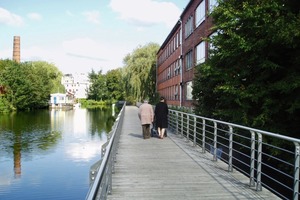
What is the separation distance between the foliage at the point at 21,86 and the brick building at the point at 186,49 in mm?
35451

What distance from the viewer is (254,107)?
13.1 metres

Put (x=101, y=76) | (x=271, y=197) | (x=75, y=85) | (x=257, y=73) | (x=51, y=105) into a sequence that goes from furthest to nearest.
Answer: (x=75, y=85) < (x=101, y=76) < (x=51, y=105) < (x=257, y=73) < (x=271, y=197)

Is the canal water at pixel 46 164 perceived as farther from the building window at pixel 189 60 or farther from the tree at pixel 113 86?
the tree at pixel 113 86

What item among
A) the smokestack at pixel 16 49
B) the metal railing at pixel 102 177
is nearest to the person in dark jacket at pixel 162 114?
the metal railing at pixel 102 177

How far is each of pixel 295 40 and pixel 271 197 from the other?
6051 millimetres

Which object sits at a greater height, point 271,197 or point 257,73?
point 257,73

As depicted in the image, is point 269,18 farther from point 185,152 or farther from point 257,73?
point 185,152

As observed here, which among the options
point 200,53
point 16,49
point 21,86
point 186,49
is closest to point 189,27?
point 186,49

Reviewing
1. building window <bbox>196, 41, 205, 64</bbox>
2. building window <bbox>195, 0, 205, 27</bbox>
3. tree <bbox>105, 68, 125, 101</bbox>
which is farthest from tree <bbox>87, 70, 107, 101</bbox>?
building window <bbox>196, 41, 205, 64</bbox>

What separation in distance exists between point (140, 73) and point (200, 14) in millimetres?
28868

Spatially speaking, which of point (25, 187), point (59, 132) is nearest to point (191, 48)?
point (59, 132)

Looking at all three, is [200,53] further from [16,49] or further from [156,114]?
[16,49]

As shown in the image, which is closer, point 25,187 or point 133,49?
point 25,187

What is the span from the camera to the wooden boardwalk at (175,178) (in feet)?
21.8
